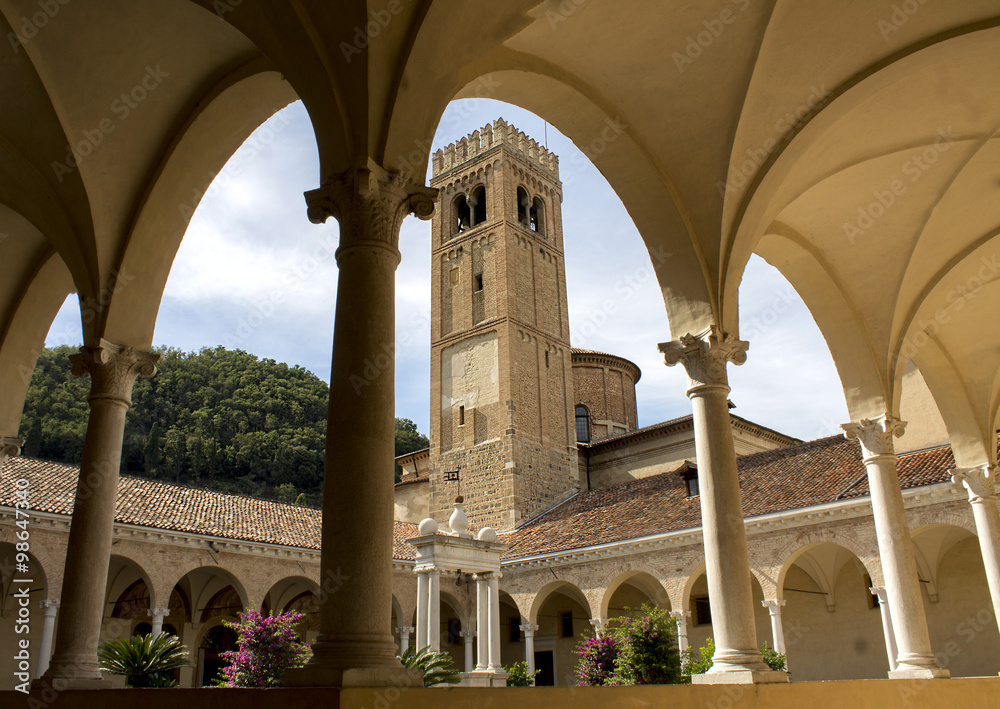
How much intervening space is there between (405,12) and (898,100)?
18.2ft

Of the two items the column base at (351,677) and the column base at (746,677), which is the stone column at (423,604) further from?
the column base at (351,677)

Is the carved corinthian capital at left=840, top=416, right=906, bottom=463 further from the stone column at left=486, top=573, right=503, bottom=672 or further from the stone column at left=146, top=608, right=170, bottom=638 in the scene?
the stone column at left=146, top=608, right=170, bottom=638

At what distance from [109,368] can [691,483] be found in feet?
63.2

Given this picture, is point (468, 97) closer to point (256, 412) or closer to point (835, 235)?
point (835, 235)

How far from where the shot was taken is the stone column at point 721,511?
643 centimetres

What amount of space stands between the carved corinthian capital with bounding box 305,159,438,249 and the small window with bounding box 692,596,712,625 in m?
20.4

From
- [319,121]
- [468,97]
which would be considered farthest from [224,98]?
[319,121]

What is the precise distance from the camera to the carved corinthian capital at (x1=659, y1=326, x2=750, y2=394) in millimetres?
7398

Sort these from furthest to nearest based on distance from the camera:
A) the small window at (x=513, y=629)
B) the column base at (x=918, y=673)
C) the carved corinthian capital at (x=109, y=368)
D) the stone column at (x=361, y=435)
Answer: the small window at (x=513, y=629) → the column base at (x=918, y=673) → the carved corinthian capital at (x=109, y=368) → the stone column at (x=361, y=435)

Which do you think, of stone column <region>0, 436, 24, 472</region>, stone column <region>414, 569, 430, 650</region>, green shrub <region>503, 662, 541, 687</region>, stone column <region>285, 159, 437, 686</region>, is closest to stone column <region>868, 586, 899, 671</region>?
green shrub <region>503, 662, 541, 687</region>

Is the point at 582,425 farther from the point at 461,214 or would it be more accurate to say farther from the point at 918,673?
the point at 918,673

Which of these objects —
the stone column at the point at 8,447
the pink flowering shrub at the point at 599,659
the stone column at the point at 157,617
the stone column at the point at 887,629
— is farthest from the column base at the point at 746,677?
the stone column at the point at 157,617

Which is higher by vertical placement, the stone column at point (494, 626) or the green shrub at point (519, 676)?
the stone column at point (494, 626)

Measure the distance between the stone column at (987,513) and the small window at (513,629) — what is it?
17.7m
